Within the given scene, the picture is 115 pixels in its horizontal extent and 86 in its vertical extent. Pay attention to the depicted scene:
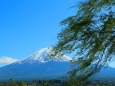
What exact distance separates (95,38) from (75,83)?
1863 millimetres

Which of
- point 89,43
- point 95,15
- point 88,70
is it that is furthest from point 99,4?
point 88,70

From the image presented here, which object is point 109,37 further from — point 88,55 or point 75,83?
point 75,83

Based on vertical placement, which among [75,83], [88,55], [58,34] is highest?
[58,34]

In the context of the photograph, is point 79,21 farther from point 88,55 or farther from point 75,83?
point 75,83

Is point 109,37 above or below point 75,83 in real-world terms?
above

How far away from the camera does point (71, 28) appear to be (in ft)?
46.9

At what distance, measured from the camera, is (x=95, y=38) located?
46.2 feet

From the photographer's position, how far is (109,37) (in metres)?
14.0

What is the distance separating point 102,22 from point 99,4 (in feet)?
2.25

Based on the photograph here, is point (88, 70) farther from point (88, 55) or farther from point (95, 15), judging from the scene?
point (95, 15)

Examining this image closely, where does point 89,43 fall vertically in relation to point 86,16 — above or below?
below

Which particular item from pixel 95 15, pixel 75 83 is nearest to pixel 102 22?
pixel 95 15

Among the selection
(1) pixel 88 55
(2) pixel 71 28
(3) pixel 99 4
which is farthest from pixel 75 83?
(3) pixel 99 4

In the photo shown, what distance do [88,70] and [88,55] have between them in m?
0.58
